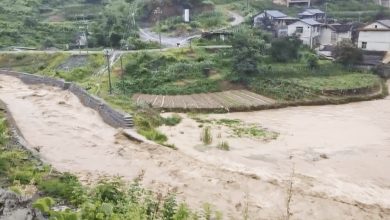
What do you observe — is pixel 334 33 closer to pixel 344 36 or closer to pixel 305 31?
pixel 344 36

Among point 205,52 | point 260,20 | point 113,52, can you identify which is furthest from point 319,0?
point 113,52

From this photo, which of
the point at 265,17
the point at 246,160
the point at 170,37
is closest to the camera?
the point at 246,160

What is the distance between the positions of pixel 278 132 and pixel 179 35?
2666cm

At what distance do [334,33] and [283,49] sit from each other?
12663 mm

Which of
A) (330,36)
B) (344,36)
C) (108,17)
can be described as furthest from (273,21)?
(108,17)

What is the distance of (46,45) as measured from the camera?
43.2m

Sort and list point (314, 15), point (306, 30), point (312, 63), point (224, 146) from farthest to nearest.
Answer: point (314, 15)
point (306, 30)
point (312, 63)
point (224, 146)

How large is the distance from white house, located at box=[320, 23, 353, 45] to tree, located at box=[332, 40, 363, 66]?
8.97 metres

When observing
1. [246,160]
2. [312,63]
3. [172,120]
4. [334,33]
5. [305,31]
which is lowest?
[246,160]

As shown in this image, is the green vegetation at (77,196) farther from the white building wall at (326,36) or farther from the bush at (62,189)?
the white building wall at (326,36)

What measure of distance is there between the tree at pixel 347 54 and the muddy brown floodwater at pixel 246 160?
11.8 m

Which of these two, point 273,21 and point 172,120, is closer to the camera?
point 172,120

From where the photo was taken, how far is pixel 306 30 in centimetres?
4484

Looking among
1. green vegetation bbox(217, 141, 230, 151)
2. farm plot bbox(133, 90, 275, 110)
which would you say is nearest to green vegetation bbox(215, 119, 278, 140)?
green vegetation bbox(217, 141, 230, 151)
